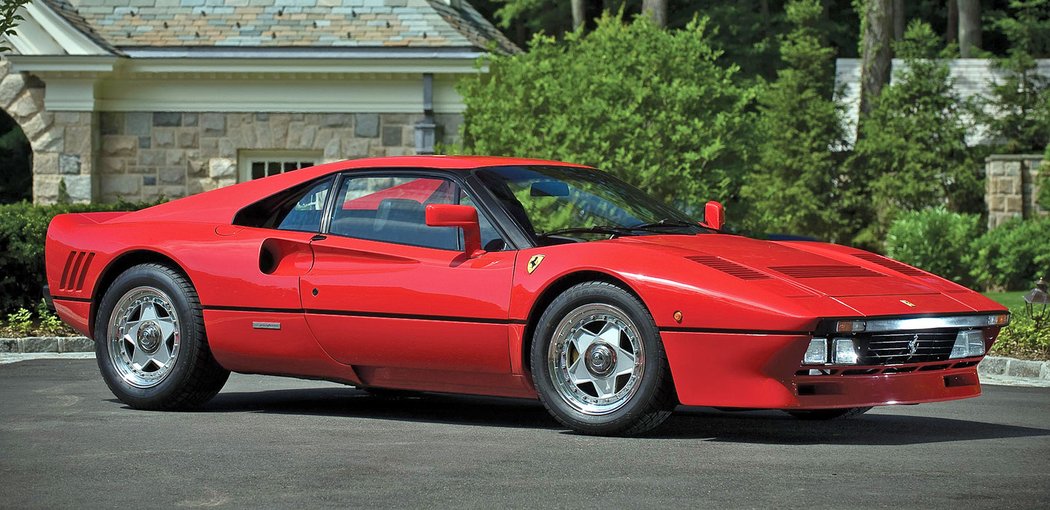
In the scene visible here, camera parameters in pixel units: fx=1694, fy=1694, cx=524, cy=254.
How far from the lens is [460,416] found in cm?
890

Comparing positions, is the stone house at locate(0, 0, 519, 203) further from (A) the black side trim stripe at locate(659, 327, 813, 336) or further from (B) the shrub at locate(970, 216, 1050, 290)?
(A) the black side trim stripe at locate(659, 327, 813, 336)

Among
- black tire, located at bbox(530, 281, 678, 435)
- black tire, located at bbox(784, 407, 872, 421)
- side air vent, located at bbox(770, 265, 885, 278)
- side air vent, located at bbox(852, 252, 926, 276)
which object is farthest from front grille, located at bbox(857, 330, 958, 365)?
black tire, located at bbox(784, 407, 872, 421)

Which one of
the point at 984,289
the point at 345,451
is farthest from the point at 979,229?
the point at 345,451

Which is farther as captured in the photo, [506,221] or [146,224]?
[146,224]

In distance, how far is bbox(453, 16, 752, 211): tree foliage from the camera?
20547 mm

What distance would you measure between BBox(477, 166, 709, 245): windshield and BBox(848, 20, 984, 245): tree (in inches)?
878

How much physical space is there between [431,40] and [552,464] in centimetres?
1562

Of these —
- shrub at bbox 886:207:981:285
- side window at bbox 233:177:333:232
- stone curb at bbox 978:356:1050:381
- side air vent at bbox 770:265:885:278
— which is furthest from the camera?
shrub at bbox 886:207:981:285

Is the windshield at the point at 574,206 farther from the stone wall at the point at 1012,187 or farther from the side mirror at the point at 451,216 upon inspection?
the stone wall at the point at 1012,187

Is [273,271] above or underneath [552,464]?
above

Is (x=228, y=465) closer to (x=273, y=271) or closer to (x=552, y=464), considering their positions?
(x=552, y=464)

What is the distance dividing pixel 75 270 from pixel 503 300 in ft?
9.51

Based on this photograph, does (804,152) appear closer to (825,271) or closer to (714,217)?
(714,217)

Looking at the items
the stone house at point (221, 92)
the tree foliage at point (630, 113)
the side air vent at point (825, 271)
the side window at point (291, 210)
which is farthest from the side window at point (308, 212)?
the stone house at point (221, 92)
